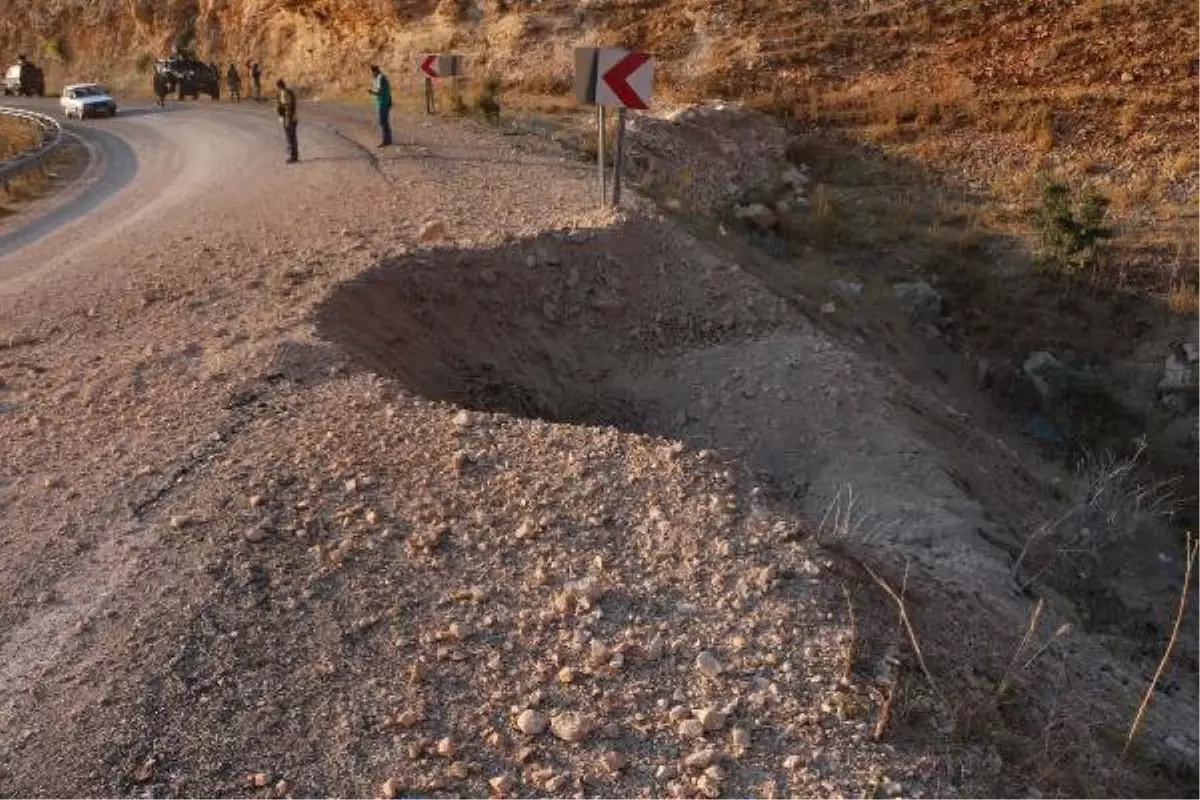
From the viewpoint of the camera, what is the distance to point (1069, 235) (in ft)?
42.8

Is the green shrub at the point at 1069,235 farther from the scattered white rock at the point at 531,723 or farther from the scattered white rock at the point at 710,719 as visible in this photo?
the scattered white rock at the point at 531,723

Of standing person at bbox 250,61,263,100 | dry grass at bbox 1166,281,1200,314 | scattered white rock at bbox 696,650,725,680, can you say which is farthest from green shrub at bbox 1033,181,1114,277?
standing person at bbox 250,61,263,100

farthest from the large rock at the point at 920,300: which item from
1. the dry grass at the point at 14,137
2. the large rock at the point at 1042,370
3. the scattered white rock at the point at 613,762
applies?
the dry grass at the point at 14,137

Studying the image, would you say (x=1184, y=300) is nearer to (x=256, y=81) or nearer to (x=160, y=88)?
(x=256, y=81)

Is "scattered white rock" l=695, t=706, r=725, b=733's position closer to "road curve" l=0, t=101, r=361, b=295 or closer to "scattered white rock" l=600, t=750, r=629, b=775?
"scattered white rock" l=600, t=750, r=629, b=775

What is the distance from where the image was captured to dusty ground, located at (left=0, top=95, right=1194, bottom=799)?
12.4 feet

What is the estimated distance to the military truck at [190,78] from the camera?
29172mm

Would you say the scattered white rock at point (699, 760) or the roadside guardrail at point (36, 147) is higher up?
the roadside guardrail at point (36, 147)

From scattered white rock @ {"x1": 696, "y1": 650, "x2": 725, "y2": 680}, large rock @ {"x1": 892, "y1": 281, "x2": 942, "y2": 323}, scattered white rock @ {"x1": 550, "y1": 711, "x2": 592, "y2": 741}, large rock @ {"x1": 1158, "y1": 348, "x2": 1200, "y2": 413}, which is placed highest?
scattered white rock @ {"x1": 696, "y1": 650, "x2": 725, "y2": 680}

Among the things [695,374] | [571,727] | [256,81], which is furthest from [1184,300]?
[256,81]

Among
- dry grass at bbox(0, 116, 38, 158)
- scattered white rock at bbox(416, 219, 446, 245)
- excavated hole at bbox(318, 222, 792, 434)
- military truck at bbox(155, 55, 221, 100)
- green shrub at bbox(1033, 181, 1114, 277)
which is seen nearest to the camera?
excavated hole at bbox(318, 222, 792, 434)

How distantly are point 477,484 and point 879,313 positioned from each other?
306 inches

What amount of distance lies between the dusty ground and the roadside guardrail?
639 cm

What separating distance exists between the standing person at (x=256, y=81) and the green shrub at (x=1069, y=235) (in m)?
21.5
